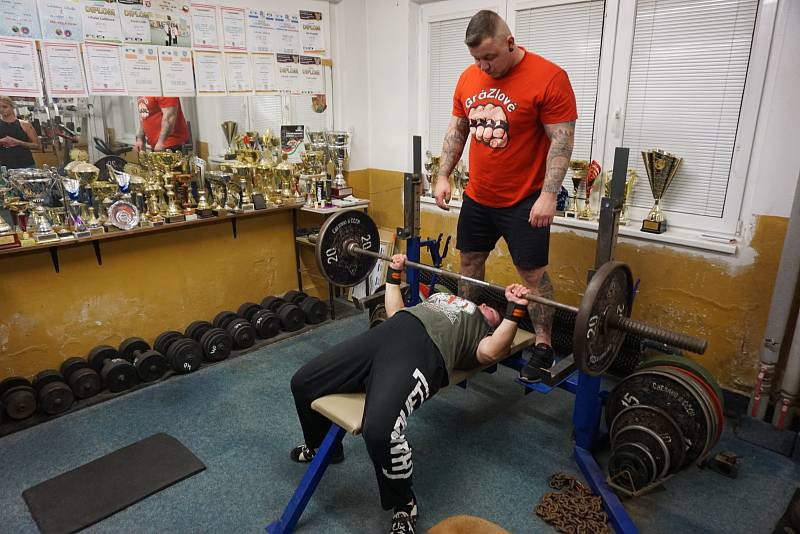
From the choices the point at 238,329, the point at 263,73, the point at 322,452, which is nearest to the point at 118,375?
the point at 238,329

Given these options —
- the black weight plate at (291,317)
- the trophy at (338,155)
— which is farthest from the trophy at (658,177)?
the black weight plate at (291,317)

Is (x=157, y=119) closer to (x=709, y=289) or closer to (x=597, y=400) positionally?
(x=597, y=400)

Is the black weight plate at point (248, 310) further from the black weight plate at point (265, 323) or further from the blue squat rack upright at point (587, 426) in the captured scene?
the blue squat rack upright at point (587, 426)

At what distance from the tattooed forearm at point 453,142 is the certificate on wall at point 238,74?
5.07ft

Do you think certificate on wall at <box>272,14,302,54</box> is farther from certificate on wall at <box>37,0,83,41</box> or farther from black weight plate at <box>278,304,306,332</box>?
black weight plate at <box>278,304,306,332</box>

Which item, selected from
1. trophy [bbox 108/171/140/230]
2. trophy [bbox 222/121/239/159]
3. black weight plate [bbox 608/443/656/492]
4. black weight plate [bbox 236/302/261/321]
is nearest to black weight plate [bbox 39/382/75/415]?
trophy [bbox 108/171/140/230]

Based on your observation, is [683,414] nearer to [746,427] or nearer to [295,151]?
[746,427]

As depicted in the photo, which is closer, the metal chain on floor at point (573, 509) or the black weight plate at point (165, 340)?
the metal chain on floor at point (573, 509)

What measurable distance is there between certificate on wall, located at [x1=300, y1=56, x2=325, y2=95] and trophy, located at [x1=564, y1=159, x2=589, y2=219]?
6.12 ft

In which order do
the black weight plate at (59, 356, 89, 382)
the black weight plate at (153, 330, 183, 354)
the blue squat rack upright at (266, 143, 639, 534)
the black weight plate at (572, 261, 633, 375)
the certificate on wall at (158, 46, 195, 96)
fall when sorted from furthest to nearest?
1. the black weight plate at (153, 330, 183, 354)
2. the certificate on wall at (158, 46, 195, 96)
3. the black weight plate at (59, 356, 89, 382)
4. the blue squat rack upright at (266, 143, 639, 534)
5. the black weight plate at (572, 261, 633, 375)

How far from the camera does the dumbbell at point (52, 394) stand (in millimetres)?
2613

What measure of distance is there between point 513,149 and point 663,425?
4.10 feet

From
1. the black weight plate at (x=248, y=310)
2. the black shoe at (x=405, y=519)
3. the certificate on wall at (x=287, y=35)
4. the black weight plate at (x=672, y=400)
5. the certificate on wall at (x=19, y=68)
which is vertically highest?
the certificate on wall at (x=287, y=35)

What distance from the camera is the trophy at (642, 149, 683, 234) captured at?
2.71 m
